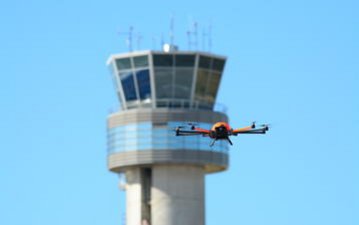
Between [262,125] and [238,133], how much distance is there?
3327mm

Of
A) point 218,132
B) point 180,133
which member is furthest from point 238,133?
point 180,133

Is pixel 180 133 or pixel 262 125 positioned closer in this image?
pixel 262 125

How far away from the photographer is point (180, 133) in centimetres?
17212

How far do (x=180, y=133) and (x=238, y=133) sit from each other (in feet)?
43.1

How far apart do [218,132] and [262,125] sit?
500cm

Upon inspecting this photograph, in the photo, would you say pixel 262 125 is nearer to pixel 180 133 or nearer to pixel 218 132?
pixel 218 132

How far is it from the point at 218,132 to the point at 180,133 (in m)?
12.4

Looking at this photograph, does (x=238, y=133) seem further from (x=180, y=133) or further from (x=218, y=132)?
(x=180, y=133)

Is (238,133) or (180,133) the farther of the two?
(180,133)

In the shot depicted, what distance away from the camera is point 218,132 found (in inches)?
6314

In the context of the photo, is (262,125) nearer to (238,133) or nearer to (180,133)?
(238,133)

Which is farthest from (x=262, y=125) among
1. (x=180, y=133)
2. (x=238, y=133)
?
(x=180, y=133)

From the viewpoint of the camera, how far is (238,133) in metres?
160

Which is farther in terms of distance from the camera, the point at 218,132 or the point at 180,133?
the point at 180,133
